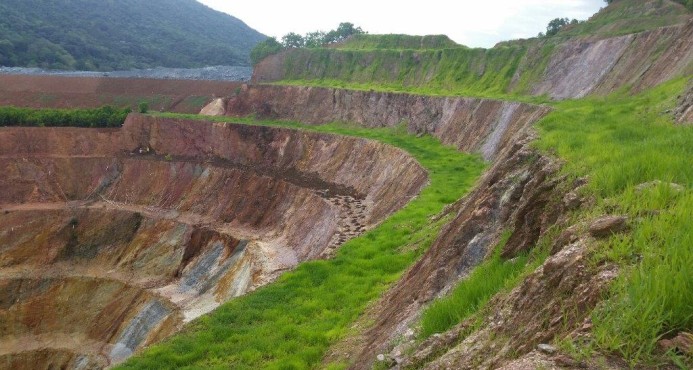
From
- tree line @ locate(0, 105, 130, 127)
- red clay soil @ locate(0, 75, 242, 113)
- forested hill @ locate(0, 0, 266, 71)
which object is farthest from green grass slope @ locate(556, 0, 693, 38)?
forested hill @ locate(0, 0, 266, 71)

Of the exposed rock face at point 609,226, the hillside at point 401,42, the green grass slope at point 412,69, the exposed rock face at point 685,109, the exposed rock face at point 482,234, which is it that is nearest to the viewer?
the exposed rock face at point 609,226

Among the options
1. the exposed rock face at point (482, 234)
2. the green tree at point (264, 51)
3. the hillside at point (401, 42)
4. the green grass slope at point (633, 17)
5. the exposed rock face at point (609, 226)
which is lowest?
the exposed rock face at point (482, 234)

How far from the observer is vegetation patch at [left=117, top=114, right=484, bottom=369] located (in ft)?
44.0

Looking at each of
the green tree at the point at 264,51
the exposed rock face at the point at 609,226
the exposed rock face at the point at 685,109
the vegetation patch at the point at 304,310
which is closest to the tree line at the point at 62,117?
the green tree at the point at 264,51

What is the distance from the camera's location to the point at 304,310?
1592 cm

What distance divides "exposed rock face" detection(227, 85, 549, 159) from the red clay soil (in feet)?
25.1

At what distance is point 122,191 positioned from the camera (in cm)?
4841

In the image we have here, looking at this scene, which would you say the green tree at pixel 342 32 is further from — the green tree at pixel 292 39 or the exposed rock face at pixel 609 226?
the exposed rock face at pixel 609 226

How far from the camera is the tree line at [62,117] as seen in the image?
52.9m

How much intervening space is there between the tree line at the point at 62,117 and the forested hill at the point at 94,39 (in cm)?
5991

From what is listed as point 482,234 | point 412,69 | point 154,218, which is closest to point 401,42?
point 412,69

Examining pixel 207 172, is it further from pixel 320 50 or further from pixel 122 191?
pixel 320 50

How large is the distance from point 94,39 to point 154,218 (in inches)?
4551

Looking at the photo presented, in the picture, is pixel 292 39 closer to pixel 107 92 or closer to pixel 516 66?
pixel 107 92
